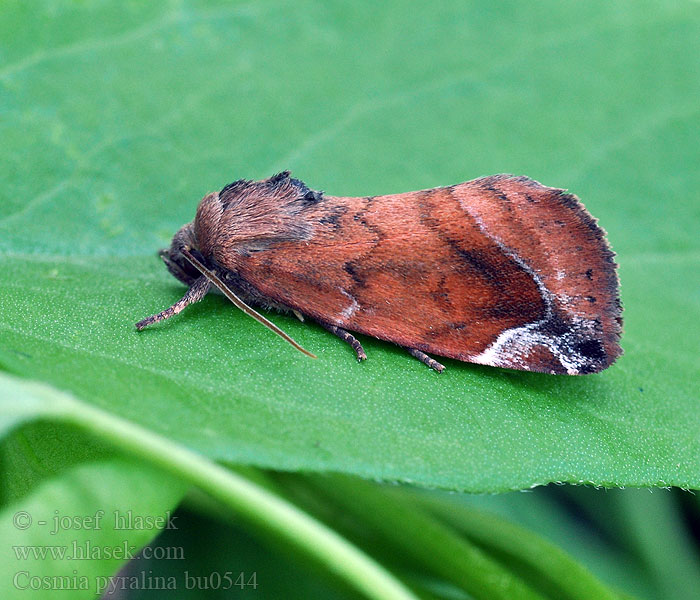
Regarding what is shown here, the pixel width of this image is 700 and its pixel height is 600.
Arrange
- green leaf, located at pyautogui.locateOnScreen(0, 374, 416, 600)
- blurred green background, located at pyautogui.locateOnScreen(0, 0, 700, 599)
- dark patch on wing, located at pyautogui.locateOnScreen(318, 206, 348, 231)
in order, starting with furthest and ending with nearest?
1. dark patch on wing, located at pyautogui.locateOnScreen(318, 206, 348, 231)
2. blurred green background, located at pyautogui.locateOnScreen(0, 0, 700, 599)
3. green leaf, located at pyautogui.locateOnScreen(0, 374, 416, 600)

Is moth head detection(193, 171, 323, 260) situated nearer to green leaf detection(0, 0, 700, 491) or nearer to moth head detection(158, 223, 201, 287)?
moth head detection(158, 223, 201, 287)

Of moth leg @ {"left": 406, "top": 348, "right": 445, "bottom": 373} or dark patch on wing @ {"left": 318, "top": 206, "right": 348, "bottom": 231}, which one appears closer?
moth leg @ {"left": 406, "top": 348, "right": 445, "bottom": 373}

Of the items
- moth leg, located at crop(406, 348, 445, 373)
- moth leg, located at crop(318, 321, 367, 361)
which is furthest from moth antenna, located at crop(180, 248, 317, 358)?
moth leg, located at crop(406, 348, 445, 373)

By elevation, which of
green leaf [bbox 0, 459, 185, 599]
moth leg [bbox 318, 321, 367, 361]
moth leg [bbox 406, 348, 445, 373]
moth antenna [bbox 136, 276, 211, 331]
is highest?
green leaf [bbox 0, 459, 185, 599]

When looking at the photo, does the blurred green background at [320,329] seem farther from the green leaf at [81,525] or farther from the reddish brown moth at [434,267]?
the reddish brown moth at [434,267]

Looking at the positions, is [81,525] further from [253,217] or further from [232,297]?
[253,217]

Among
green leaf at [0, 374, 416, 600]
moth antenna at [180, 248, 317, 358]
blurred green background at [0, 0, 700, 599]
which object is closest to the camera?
green leaf at [0, 374, 416, 600]

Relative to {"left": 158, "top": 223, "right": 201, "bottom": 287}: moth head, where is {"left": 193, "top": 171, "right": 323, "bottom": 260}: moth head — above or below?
above
